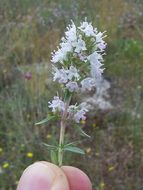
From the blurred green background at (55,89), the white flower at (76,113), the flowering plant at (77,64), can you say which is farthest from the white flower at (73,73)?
the blurred green background at (55,89)

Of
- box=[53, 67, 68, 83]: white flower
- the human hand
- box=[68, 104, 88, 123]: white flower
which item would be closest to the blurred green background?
box=[68, 104, 88, 123]: white flower

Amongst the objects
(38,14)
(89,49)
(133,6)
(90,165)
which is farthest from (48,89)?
(89,49)

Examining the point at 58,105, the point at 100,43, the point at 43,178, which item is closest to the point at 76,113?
the point at 58,105

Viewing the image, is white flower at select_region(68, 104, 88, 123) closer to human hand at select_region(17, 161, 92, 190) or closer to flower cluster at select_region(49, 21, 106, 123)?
flower cluster at select_region(49, 21, 106, 123)

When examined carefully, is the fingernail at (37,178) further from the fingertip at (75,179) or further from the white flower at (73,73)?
the white flower at (73,73)

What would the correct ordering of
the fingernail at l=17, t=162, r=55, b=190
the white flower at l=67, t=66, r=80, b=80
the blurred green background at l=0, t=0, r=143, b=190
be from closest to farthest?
the fingernail at l=17, t=162, r=55, b=190
the white flower at l=67, t=66, r=80, b=80
the blurred green background at l=0, t=0, r=143, b=190

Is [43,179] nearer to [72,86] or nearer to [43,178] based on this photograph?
[43,178]
